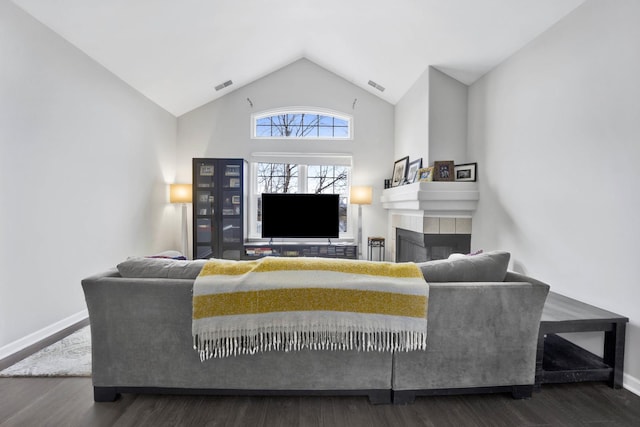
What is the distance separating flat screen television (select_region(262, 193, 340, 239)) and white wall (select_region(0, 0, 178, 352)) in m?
1.95

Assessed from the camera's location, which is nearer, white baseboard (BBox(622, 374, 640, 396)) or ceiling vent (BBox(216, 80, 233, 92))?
white baseboard (BBox(622, 374, 640, 396))

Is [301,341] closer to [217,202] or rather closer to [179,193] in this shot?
[217,202]

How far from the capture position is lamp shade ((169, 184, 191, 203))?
4.66 metres

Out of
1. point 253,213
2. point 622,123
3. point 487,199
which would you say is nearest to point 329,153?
point 253,213

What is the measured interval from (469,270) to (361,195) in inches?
128

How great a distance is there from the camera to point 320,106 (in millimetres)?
5230

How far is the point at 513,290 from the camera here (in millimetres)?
1634

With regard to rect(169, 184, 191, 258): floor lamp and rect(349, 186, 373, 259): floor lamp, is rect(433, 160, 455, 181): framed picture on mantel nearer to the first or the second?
rect(349, 186, 373, 259): floor lamp

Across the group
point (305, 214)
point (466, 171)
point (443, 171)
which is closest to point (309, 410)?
point (443, 171)

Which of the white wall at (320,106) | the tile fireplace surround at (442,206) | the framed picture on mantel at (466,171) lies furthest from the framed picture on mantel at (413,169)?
the white wall at (320,106)

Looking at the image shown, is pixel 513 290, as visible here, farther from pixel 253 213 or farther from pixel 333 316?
pixel 253 213

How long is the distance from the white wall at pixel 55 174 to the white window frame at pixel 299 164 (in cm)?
186

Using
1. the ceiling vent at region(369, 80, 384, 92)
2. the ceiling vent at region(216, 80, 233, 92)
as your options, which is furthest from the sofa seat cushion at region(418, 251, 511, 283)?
the ceiling vent at region(216, 80, 233, 92)

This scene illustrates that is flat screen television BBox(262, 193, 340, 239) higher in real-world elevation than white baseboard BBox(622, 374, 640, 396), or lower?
higher
